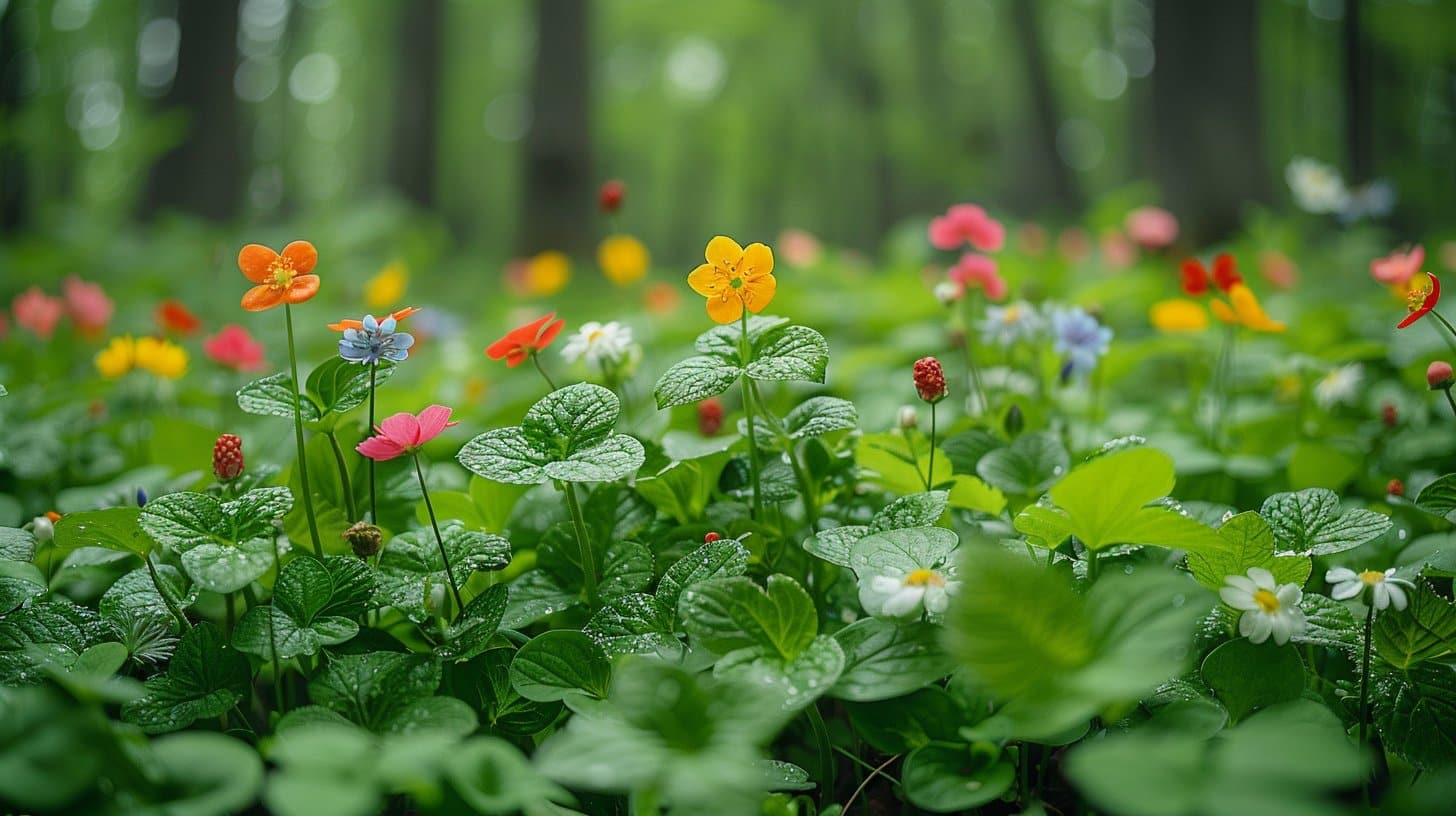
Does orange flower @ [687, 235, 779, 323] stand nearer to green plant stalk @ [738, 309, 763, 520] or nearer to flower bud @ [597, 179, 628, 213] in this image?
green plant stalk @ [738, 309, 763, 520]

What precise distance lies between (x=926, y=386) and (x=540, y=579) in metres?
0.53

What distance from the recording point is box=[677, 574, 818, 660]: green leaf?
865 mm

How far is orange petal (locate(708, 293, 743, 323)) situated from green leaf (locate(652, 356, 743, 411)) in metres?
0.06

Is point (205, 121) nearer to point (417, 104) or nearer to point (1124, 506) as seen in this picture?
point (417, 104)

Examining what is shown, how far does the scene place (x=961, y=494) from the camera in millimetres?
1118

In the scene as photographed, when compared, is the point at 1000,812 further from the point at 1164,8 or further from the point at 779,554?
the point at 1164,8

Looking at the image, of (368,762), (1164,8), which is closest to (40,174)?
(1164,8)

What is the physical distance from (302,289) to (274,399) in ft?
0.47

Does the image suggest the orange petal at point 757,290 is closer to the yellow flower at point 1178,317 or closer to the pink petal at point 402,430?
the pink petal at point 402,430

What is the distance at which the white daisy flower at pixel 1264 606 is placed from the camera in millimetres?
895

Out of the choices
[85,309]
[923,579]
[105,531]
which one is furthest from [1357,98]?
[105,531]

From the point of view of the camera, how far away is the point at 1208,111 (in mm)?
3840

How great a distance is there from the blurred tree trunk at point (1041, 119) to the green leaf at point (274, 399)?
6750 millimetres

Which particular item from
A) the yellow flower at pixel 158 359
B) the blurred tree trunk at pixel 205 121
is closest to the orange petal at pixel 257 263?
the yellow flower at pixel 158 359
